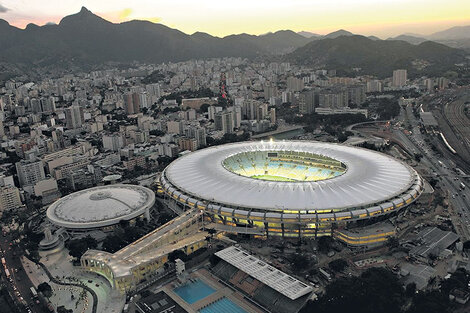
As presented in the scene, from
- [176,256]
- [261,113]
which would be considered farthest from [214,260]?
[261,113]

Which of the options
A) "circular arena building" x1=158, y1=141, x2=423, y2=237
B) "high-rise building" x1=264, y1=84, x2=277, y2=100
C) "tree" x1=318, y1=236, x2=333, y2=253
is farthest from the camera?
"high-rise building" x1=264, y1=84, x2=277, y2=100

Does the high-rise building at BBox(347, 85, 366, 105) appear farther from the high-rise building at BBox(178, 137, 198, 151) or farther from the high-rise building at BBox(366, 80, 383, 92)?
the high-rise building at BBox(178, 137, 198, 151)

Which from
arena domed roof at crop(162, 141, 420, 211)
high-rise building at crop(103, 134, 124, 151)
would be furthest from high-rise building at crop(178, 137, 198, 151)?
arena domed roof at crop(162, 141, 420, 211)

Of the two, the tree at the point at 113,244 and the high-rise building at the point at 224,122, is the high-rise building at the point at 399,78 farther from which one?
the tree at the point at 113,244

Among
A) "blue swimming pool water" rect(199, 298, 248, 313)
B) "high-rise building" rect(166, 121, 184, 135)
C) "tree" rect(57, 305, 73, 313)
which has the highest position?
"high-rise building" rect(166, 121, 184, 135)

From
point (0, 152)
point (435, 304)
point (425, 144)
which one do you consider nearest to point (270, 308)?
point (435, 304)

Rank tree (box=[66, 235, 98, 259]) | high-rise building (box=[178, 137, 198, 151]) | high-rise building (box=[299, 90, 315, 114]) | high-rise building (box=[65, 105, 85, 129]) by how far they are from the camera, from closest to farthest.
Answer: tree (box=[66, 235, 98, 259]) < high-rise building (box=[178, 137, 198, 151]) < high-rise building (box=[65, 105, 85, 129]) < high-rise building (box=[299, 90, 315, 114])
